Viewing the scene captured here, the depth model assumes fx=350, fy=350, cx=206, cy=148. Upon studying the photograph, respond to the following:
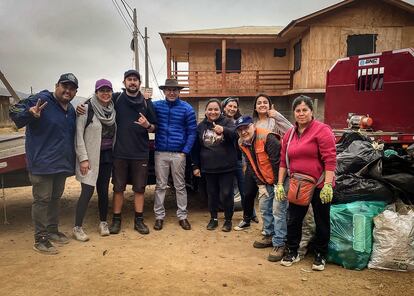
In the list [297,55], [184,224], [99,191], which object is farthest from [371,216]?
[297,55]

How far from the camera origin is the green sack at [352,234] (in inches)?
128

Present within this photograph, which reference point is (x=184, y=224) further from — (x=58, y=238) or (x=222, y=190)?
(x=58, y=238)

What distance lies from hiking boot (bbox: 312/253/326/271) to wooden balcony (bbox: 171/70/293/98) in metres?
13.7

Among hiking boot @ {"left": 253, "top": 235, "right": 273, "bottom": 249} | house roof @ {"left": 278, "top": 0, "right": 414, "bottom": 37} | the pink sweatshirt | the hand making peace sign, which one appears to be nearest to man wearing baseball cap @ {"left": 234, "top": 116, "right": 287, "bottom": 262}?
hiking boot @ {"left": 253, "top": 235, "right": 273, "bottom": 249}

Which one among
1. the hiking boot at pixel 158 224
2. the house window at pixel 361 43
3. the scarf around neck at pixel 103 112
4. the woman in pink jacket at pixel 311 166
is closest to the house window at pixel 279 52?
the house window at pixel 361 43

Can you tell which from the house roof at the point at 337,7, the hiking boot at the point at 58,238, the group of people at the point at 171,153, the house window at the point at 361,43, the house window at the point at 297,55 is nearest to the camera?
the group of people at the point at 171,153

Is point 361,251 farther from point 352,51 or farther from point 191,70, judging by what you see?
point 191,70

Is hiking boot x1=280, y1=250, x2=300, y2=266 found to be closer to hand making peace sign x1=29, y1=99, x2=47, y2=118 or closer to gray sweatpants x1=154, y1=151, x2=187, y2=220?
gray sweatpants x1=154, y1=151, x2=187, y2=220

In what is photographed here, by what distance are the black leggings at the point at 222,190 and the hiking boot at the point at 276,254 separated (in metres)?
1.05

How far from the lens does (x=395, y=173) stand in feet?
12.0

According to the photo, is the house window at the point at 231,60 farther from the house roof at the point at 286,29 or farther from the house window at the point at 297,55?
the house window at the point at 297,55

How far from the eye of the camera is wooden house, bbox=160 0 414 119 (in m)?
14.7

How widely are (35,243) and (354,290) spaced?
10.7ft

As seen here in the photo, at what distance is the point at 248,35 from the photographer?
52.5ft
